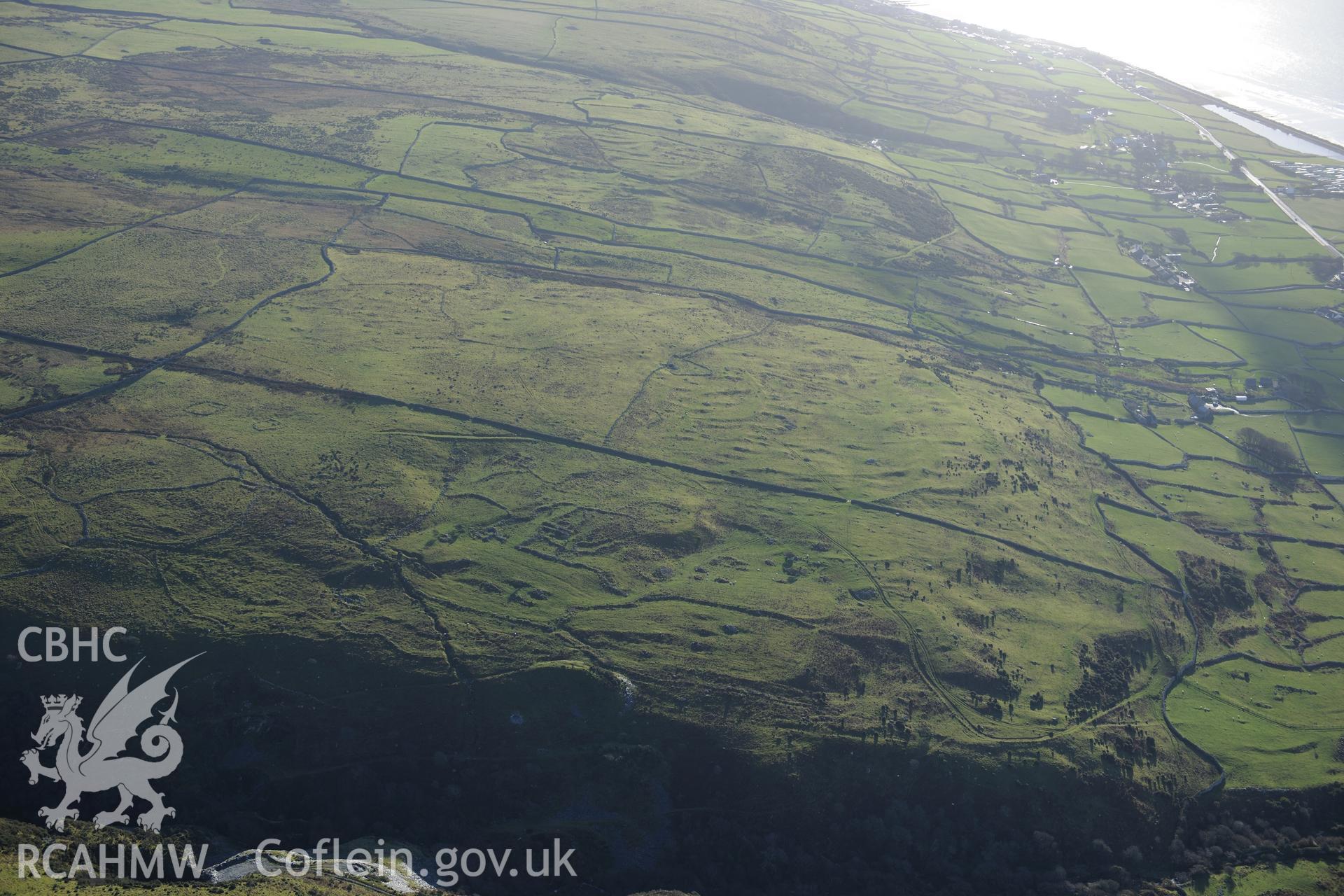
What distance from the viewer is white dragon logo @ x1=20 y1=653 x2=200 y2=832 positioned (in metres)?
47.6

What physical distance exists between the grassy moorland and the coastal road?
3565 mm

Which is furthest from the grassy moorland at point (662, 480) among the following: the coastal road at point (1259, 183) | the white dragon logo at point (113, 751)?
the coastal road at point (1259, 183)

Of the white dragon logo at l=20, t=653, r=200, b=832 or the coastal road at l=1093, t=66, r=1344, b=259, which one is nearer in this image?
the white dragon logo at l=20, t=653, r=200, b=832

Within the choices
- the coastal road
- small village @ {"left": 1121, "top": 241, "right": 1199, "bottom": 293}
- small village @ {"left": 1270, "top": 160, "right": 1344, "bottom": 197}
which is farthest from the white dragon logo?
small village @ {"left": 1270, "top": 160, "right": 1344, "bottom": 197}

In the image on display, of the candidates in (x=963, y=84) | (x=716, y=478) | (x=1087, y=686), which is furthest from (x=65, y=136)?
(x=963, y=84)

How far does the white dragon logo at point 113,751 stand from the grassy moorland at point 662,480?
189 cm

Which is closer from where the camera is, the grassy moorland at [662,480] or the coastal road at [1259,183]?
the grassy moorland at [662,480]

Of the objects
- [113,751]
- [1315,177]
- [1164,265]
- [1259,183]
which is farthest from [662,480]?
[1315,177]

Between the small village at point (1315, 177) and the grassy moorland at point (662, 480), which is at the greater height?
the small village at point (1315, 177)

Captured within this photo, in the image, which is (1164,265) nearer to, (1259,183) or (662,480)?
(1259,183)

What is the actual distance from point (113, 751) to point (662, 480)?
39980 millimetres

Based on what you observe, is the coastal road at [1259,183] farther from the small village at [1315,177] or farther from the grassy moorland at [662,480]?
the grassy moorland at [662,480]

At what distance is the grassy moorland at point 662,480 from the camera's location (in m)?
52.2

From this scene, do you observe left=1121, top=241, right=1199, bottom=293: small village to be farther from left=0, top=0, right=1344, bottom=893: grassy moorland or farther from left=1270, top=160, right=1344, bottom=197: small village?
left=1270, top=160, right=1344, bottom=197: small village
